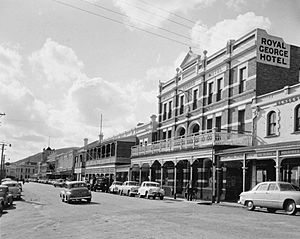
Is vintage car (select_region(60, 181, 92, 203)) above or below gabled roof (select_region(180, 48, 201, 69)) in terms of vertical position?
below

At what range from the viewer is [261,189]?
2234cm

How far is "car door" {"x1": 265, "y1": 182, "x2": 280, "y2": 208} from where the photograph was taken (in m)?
20.9

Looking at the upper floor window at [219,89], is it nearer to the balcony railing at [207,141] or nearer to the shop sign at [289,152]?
the balcony railing at [207,141]

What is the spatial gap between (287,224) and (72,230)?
7.50 meters

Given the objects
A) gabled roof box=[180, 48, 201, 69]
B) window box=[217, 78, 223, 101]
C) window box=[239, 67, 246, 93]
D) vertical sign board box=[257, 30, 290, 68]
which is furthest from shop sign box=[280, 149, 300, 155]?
gabled roof box=[180, 48, 201, 69]

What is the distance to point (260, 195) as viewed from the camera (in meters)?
22.2

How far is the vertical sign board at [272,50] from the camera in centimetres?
3259

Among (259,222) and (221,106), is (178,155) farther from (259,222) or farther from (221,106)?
(259,222)

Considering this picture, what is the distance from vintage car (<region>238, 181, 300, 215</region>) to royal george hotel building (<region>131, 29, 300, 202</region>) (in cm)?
402

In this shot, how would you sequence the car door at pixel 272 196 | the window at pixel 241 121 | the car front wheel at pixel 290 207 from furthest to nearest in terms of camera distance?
the window at pixel 241 121 < the car door at pixel 272 196 < the car front wheel at pixel 290 207

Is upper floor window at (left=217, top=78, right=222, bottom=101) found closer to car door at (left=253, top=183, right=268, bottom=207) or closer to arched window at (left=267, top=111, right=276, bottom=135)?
arched window at (left=267, top=111, right=276, bottom=135)

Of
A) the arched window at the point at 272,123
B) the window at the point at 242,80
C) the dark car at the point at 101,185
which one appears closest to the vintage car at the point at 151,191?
the window at the point at 242,80

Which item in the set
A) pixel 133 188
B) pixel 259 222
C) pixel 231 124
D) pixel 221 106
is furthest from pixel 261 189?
pixel 133 188

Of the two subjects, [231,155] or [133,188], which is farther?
[133,188]
